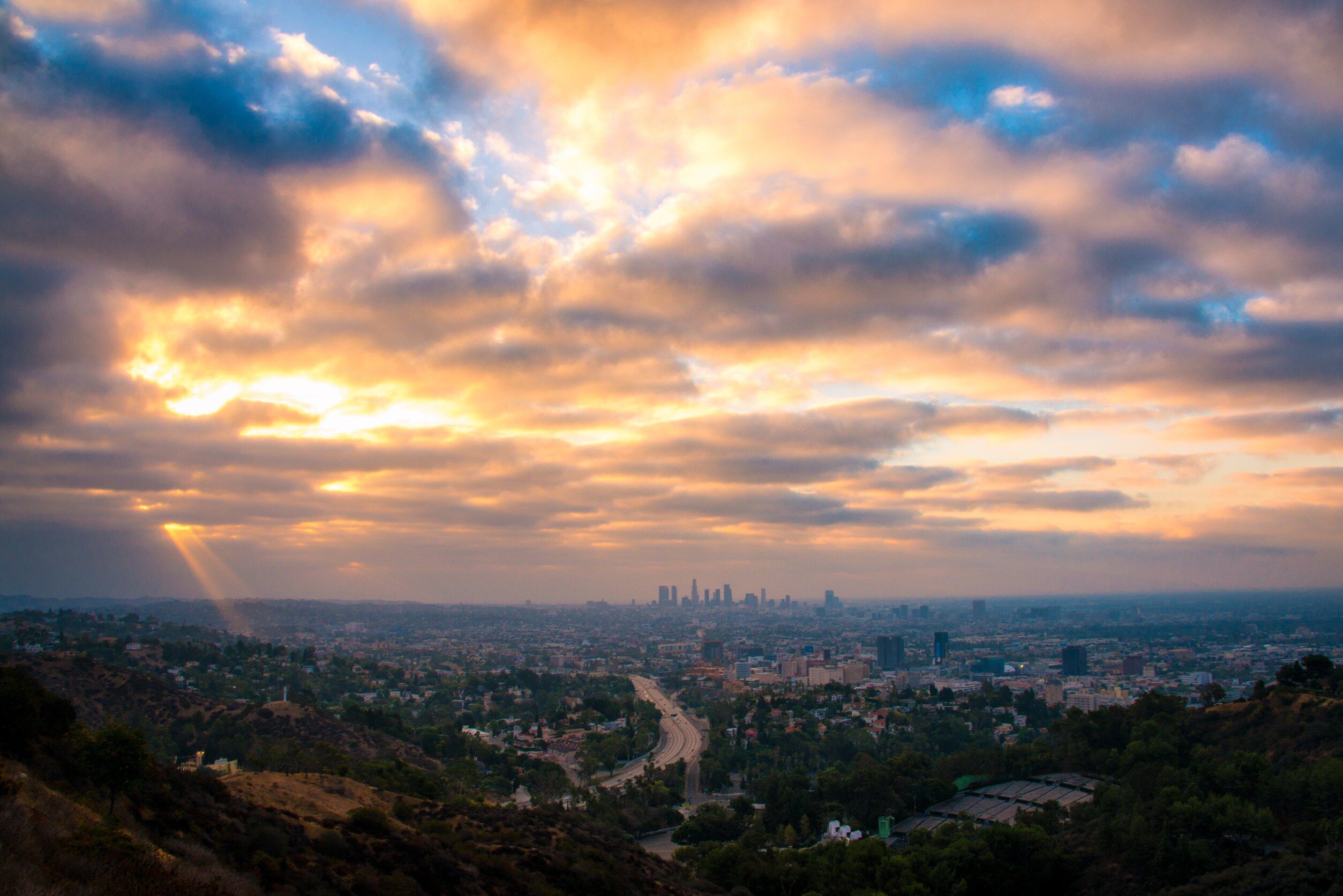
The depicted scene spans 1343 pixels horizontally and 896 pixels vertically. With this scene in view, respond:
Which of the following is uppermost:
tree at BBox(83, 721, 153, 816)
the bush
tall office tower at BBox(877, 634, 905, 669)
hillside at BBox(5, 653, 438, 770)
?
tree at BBox(83, 721, 153, 816)

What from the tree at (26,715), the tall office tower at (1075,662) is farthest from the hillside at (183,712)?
the tall office tower at (1075,662)

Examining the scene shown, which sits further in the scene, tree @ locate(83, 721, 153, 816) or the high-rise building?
the high-rise building

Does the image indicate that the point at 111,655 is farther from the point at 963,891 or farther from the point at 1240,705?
the point at 1240,705

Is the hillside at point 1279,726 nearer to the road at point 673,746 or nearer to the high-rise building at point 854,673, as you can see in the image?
the road at point 673,746

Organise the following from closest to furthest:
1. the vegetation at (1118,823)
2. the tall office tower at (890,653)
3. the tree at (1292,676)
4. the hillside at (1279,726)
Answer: the vegetation at (1118,823) < the hillside at (1279,726) < the tree at (1292,676) < the tall office tower at (890,653)

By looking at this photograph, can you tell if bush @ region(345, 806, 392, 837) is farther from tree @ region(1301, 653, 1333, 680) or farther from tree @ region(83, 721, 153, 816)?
tree @ region(1301, 653, 1333, 680)

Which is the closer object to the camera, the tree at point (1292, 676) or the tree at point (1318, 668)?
the tree at point (1292, 676)

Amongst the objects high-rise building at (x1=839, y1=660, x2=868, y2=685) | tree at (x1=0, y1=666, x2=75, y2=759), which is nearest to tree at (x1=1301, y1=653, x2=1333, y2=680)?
tree at (x1=0, y1=666, x2=75, y2=759)
